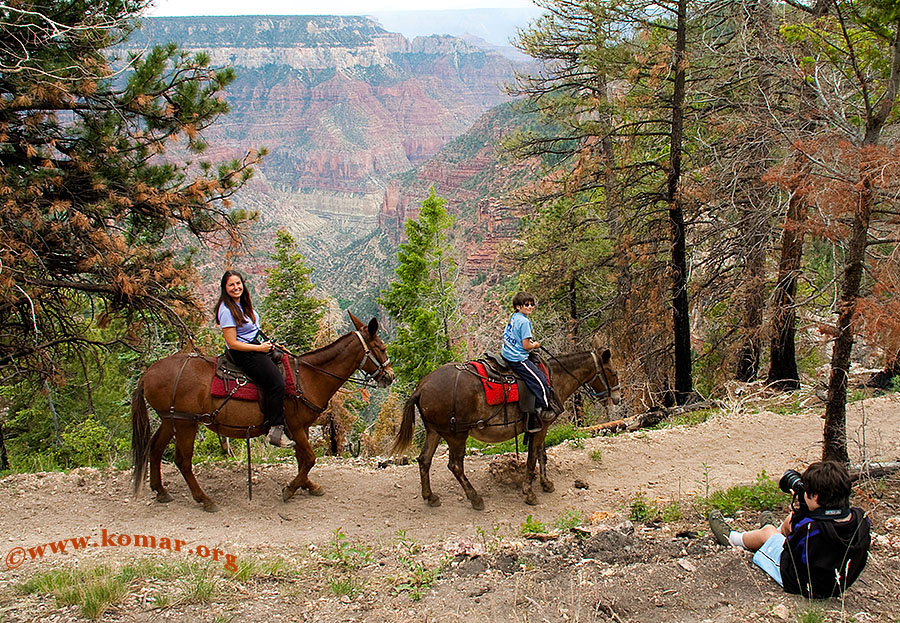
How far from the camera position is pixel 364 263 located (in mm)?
113750

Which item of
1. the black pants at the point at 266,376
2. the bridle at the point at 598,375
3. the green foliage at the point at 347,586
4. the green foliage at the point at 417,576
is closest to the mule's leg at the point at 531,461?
the bridle at the point at 598,375

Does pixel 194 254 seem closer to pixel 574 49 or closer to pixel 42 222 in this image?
pixel 42 222

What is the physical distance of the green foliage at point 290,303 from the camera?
75.7ft

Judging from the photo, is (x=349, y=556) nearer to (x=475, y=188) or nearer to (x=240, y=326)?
(x=240, y=326)

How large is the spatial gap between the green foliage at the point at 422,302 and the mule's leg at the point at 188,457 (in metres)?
13.8

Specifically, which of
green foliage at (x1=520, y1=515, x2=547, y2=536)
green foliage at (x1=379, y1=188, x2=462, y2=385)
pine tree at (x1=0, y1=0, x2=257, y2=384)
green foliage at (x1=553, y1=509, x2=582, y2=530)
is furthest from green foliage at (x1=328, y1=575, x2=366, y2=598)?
green foliage at (x1=379, y1=188, x2=462, y2=385)

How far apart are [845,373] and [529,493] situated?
4374mm

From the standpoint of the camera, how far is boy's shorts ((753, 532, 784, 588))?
5109 mm

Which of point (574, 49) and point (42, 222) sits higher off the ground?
point (574, 49)

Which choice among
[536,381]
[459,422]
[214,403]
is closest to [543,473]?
[536,381]

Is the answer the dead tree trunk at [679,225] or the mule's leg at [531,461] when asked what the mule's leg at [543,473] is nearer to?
the mule's leg at [531,461]

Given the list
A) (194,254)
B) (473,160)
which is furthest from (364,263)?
(194,254)

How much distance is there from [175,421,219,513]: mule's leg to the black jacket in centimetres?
727

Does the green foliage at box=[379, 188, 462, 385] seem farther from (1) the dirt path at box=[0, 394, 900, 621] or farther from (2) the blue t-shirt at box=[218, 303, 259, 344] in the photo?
(2) the blue t-shirt at box=[218, 303, 259, 344]
